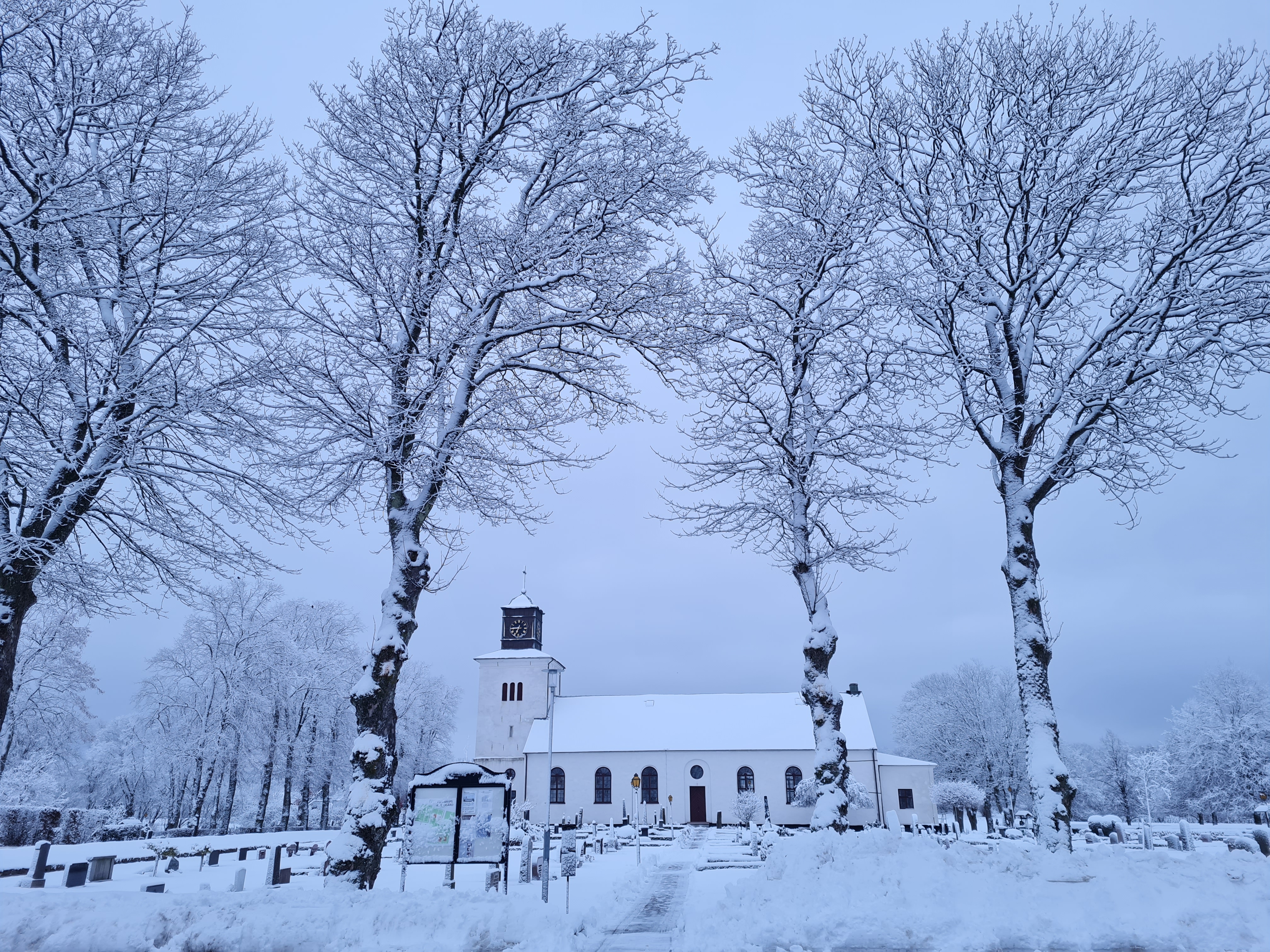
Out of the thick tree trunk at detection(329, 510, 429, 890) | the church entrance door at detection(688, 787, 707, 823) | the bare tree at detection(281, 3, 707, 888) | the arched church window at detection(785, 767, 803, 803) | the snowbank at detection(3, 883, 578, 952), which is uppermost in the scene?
the bare tree at detection(281, 3, 707, 888)

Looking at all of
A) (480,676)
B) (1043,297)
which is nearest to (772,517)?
(1043,297)

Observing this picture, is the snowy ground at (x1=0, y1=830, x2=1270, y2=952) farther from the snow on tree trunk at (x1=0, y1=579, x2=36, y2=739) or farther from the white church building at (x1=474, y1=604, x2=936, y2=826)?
the white church building at (x1=474, y1=604, x2=936, y2=826)

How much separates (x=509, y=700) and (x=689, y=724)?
13551 mm

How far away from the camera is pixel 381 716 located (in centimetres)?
949

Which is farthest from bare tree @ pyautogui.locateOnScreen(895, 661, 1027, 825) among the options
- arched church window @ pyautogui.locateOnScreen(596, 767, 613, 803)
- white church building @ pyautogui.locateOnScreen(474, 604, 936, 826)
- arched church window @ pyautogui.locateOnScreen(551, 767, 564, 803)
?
arched church window @ pyautogui.locateOnScreen(551, 767, 564, 803)

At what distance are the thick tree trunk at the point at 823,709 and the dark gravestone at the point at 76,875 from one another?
1704 centimetres

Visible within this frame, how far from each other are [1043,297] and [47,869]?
26.7m

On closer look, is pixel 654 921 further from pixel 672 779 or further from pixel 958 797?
pixel 672 779

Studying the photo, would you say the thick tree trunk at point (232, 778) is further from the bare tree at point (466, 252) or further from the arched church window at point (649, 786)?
the bare tree at point (466, 252)

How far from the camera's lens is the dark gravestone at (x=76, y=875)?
17156 mm

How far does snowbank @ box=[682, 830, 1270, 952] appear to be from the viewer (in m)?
5.85

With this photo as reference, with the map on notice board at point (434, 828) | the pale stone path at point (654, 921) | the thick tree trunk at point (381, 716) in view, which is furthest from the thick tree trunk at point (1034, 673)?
the map on notice board at point (434, 828)

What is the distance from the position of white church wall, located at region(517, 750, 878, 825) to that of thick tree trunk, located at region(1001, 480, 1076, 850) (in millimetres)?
42857

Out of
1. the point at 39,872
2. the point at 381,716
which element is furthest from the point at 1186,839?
the point at 39,872
